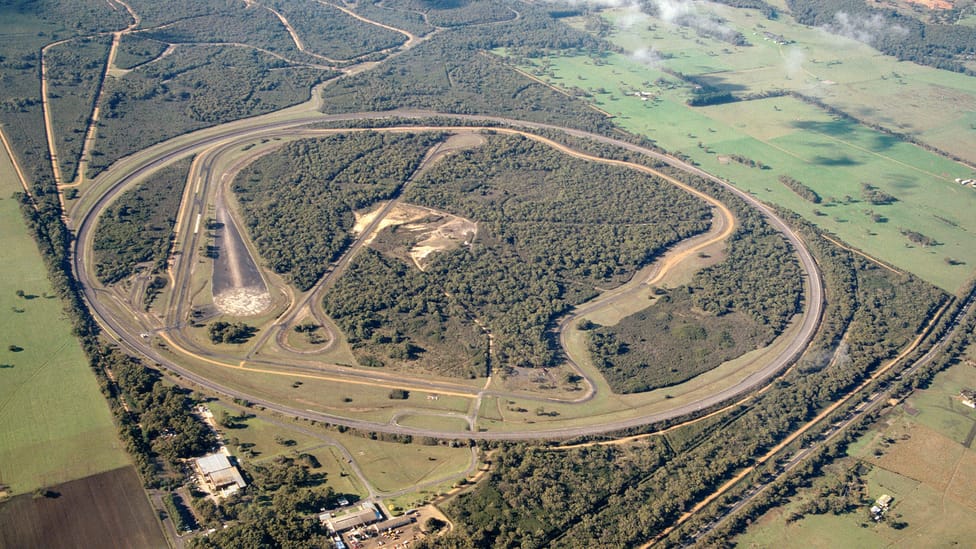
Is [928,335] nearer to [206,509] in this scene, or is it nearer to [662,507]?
[662,507]

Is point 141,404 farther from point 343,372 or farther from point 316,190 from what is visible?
point 316,190

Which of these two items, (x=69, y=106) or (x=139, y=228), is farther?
(x=69, y=106)

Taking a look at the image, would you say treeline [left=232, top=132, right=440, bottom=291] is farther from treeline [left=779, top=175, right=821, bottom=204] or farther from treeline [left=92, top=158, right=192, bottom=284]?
treeline [left=779, top=175, right=821, bottom=204]

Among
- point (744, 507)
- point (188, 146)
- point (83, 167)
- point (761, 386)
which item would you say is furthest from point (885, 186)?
point (83, 167)

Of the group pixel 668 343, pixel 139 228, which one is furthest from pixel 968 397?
pixel 139 228

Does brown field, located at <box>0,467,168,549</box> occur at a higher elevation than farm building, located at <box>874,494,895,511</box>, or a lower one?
lower

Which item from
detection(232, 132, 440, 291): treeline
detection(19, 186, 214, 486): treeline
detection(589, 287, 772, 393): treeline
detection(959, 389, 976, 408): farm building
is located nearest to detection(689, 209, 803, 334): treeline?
detection(589, 287, 772, 393): treeline

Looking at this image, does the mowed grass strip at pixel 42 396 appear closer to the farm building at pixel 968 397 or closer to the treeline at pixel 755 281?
the treeline at pixel 755 281
